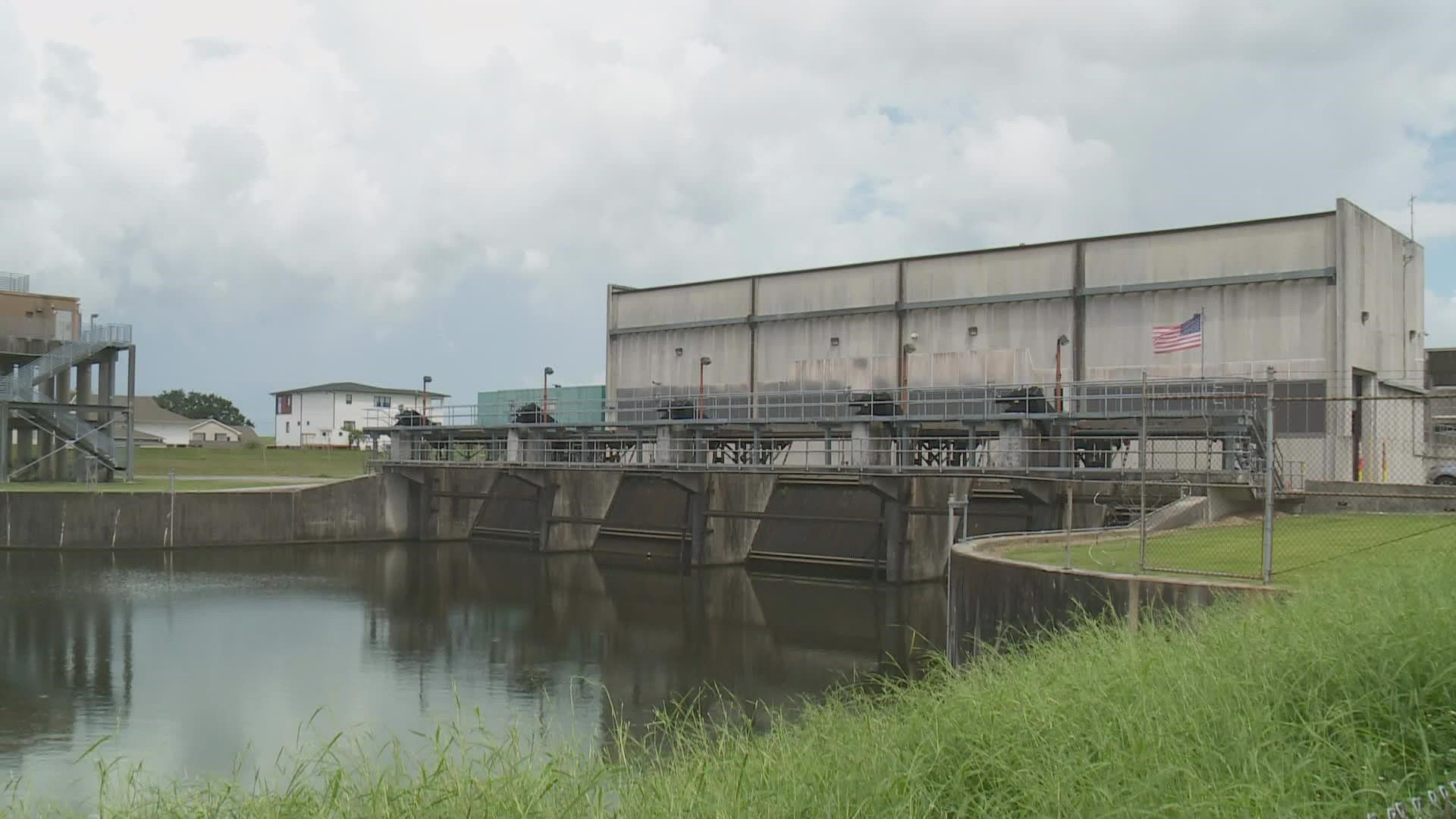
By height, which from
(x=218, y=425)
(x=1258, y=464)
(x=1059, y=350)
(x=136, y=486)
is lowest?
(x=136, y=486)

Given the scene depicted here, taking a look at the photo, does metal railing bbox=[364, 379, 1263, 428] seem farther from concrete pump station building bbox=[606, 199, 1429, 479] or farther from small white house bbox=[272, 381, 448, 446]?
small white house bbox=[272, 381, 448, 446]

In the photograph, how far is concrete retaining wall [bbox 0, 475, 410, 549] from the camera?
119 feet

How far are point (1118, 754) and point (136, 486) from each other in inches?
1715

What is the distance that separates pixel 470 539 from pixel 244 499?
836 cm

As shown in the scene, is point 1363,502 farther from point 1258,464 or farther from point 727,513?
point 727,513

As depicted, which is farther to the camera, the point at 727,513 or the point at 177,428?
the point at 177,428

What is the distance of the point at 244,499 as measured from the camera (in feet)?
129

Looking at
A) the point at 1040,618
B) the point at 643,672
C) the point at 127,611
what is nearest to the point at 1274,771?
the point at 1040,618

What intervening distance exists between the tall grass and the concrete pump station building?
19.2 m

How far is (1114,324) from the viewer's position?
112 ft

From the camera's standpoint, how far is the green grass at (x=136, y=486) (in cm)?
3903

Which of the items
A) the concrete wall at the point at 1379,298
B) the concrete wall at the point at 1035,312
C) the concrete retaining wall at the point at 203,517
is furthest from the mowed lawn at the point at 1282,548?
the concrete retaining wall at the point at 203,517

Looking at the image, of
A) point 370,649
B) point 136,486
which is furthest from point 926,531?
point 136,486

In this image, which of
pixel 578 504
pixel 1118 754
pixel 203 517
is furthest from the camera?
pixel 578 504
